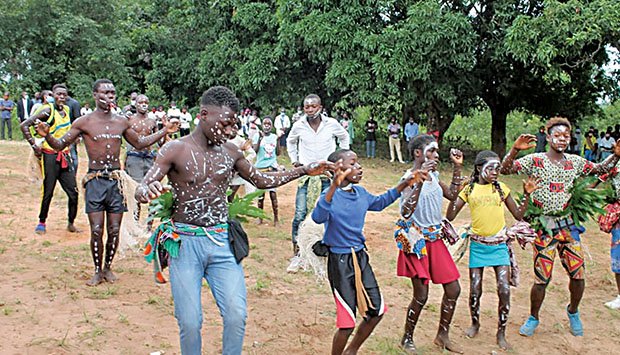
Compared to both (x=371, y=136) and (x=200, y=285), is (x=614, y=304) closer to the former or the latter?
(x=200, y=285)

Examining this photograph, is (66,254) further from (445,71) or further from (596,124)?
(596,124)

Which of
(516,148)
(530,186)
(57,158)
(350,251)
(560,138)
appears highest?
(560,138)

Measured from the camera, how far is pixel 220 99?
3.96 meters

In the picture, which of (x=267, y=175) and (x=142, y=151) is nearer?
(x=267, y=175)

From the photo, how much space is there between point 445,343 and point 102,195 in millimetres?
3591

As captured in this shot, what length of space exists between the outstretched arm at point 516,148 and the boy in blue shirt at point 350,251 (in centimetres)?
120

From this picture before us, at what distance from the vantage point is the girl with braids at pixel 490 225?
5340 millimetres

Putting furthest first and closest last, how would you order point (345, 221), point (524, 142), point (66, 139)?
point (66, 139) < point (524, 142) < point (345, 221)

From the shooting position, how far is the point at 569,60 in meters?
16.5

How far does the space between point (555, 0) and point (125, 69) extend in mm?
17701

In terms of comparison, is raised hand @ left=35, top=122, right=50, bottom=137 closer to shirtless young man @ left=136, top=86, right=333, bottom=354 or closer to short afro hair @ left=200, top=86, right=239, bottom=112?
shirtless young man @ left=136, top=86, right=333, bottom=354

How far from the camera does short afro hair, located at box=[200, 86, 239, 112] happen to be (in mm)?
3955

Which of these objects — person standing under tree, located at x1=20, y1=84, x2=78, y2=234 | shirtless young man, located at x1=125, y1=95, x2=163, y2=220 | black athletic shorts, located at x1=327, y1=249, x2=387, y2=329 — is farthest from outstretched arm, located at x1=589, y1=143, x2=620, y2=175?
person standing under tree, located at x1=20, y1=84, x2=78, y2=234

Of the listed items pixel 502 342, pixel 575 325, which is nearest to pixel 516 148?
pixel 502 342
